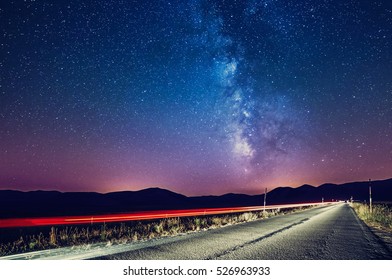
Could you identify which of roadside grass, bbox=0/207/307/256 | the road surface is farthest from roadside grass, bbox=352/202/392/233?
roadside grass, bbox=0/207/307/256

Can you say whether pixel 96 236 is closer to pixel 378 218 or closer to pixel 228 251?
pixel 228 251

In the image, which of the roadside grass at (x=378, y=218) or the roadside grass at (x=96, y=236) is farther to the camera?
the roadside grass at (x=378, y=218)

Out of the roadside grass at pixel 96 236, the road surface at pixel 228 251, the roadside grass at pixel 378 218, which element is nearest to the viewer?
the road surface at pixel 228 251

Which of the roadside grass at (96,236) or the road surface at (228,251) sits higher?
the road surface at (228,251)

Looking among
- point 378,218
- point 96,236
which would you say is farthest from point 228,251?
point 378,218

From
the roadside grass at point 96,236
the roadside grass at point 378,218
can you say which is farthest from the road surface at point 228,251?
the roadside grass at point 378,218

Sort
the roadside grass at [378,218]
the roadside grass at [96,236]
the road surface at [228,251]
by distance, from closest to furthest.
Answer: the road surface at [228,251]
the roadside grass at [96,236]
the roadside grass at [378,218]

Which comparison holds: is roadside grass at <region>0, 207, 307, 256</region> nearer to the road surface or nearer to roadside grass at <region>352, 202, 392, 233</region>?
the road surface

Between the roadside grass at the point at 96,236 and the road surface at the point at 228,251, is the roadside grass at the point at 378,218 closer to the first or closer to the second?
the road surface at the point at 228,251

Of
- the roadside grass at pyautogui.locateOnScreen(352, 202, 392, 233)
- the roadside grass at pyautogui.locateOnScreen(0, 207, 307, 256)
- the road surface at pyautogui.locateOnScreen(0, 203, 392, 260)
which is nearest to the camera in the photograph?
the road surface at pyautogui.locateOnScreen(0, 203, 392, 260)

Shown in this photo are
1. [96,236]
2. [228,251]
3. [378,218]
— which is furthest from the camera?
[378,218]
